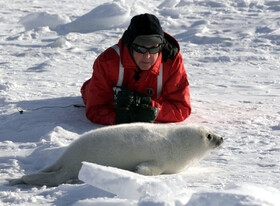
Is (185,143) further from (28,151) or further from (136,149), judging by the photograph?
(28,151)

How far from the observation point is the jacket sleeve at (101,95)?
3.65 metres

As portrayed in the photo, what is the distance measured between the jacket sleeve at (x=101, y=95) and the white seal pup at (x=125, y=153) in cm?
94

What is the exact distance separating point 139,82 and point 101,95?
0.29 metres

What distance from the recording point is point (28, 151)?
306 cm

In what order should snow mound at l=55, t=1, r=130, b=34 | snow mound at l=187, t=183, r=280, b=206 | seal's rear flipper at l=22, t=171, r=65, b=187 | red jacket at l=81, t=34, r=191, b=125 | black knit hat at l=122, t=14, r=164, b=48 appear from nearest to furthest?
1. snow mound at l=187, t=183, r=280, b=206
2. seal's rear flipper at l=22, t=171, r=65, b=187
3. black knit hat at l=122, t=14, r=164, b=48
4. red jacket at l=81, t=34, r=191, b=125
5. snow mound at l=55, t=1, r=130, b=34

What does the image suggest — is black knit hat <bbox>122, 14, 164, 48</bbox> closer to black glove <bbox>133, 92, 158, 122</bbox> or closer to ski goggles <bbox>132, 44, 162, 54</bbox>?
ski goggles <bbox>132, 44, 162, 54</bbox>

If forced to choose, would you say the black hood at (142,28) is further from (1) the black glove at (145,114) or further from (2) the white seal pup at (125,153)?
(2) the white seal pup at (125,153)

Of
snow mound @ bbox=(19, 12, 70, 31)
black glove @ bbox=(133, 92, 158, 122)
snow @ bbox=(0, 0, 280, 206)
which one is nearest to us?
snow @ bbox=(0, 0, 280, 206)

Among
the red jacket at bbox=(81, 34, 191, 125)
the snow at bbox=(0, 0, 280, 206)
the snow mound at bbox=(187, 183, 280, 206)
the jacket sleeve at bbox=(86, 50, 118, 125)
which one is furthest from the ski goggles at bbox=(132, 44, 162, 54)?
the snow mound at bbox=(187, 183, 280, 206)

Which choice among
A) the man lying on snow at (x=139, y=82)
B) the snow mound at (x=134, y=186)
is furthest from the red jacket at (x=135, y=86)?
the snow mound at (x=134, y=186)

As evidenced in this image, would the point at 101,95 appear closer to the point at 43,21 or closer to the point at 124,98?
the point at 124,98

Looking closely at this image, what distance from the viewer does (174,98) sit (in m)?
3.78

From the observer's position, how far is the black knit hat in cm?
336

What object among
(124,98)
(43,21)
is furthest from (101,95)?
(43,21)
